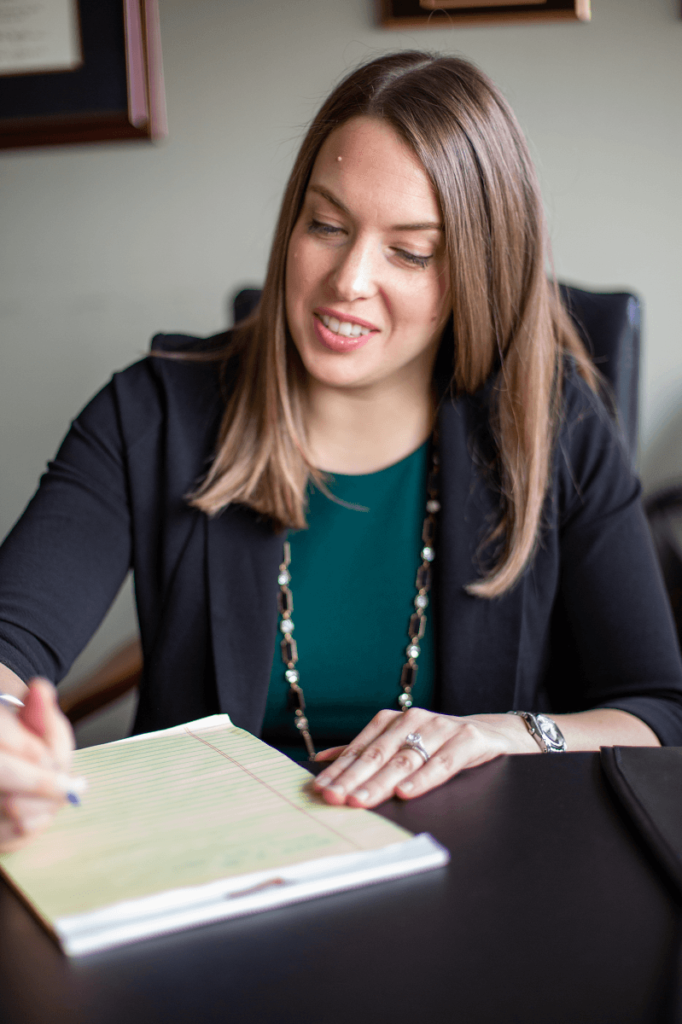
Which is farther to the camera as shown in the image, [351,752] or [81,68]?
[81,68]

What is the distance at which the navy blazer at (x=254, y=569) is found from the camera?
1.04 metres

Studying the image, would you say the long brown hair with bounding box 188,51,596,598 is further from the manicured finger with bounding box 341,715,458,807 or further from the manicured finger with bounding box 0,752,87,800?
the manicured finger with bounding box 0,752,87,800

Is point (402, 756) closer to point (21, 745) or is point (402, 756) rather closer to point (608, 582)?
point (21, 745)

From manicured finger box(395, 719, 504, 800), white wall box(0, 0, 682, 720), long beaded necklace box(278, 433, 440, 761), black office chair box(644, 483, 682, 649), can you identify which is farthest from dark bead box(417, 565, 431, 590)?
white wall box(0, 0, 682, 720)

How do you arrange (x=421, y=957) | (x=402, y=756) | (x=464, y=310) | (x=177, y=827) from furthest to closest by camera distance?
1. (x=464, y=310)
2. (x=402, y=756)
3. (x=177, y=827)
4. (x=421, y=957)

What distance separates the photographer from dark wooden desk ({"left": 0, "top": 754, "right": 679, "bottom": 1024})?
0.39m

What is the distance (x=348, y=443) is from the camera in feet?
3.90

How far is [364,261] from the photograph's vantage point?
38.6 inches

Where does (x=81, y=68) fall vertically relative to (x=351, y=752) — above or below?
above

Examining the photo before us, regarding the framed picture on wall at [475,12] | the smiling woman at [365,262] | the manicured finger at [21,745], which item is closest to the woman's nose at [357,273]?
the smiling woman at [365,262]

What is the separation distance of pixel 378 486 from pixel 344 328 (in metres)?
0.23

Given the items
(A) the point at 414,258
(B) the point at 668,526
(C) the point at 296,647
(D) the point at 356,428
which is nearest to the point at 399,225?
(A) the point at 414,258

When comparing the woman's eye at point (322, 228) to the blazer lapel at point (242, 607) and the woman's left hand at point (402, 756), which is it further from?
the woman's left hand at point (402, 756)

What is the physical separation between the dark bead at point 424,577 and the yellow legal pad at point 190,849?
1.67ft
